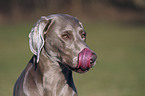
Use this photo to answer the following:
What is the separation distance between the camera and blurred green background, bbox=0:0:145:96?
25.7 ft

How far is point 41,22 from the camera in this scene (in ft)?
10.5

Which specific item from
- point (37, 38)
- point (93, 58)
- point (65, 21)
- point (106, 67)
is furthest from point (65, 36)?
point (106, 67)

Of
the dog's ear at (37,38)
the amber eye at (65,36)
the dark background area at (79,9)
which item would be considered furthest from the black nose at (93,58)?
the dark background area at (79,9)

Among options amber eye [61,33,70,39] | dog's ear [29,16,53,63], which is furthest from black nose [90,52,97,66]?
dog's ear [29,16,53,63]

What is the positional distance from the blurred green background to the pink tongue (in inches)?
155

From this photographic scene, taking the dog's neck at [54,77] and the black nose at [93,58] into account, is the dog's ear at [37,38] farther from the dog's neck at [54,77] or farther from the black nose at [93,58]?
the black nose at [93,58]

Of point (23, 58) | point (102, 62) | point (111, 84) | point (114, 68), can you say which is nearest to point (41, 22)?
point (111, 84)

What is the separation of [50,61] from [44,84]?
258 mm

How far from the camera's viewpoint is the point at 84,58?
2.97m

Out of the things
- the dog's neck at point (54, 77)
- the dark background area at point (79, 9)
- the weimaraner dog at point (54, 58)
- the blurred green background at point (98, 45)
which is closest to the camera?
the weimaraner dog at point (54, 58)

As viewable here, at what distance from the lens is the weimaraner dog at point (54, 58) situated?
3.09 metres

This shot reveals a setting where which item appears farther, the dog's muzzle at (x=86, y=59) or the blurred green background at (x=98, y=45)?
the blurred green background at (x=98, y=45)

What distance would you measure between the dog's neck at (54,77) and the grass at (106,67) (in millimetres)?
3656

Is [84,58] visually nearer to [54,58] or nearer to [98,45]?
[54,58]
